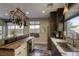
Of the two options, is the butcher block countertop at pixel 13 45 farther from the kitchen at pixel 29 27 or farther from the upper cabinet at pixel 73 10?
the upper cabinet at pixel 73 10

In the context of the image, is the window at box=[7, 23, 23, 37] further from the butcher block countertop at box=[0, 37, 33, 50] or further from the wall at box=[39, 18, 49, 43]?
the wall at box=[39, 18, 49, 43]

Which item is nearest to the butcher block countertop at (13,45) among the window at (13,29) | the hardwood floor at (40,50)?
the window at (13,29)

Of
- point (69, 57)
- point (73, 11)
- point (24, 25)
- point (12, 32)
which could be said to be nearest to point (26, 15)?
point (24, 25)

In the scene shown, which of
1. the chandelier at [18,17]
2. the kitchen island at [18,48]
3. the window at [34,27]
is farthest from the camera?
the window at [34,27]

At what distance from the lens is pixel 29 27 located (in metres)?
2.05

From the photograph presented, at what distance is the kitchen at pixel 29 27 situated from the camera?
1.85 m

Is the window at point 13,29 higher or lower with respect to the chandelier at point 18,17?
lower

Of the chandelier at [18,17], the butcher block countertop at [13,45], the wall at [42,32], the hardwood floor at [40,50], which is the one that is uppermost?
the chandelier at [18,17]

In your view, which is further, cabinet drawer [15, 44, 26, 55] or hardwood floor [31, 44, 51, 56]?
hardwood floor [31, 44, 51, 56]

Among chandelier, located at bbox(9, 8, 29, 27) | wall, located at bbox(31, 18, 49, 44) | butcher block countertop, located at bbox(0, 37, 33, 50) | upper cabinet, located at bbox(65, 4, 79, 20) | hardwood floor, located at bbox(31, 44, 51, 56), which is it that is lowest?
hardwood floor, located at bbox(31, 44, 51, 56)

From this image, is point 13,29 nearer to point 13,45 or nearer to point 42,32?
point 13,45

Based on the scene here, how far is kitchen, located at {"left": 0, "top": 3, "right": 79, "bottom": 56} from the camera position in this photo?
6.06ft

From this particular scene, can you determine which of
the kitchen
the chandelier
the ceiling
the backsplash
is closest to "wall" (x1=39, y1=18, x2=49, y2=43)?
the kitchen

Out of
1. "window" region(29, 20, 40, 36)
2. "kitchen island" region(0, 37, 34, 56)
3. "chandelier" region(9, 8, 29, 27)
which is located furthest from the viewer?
"window" region(29, 20, 40, 36)
